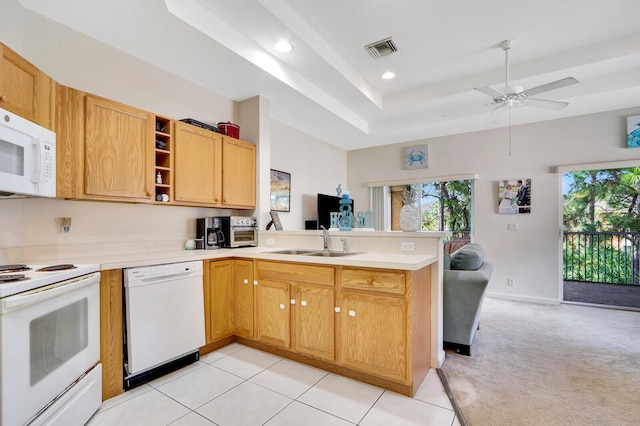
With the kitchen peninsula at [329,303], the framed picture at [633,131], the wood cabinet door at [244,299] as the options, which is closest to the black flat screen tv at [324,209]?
the kitchen peninsula at [329,303]

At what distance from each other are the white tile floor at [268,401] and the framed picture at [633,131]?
14.6 ft

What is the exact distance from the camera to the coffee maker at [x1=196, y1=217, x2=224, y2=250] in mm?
3123

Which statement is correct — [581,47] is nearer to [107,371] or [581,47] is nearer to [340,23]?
[340,23]

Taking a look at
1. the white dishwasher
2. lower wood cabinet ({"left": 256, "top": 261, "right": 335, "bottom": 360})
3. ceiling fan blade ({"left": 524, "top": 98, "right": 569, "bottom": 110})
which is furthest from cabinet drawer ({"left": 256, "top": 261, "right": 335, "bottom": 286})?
ceiling fan blade ({"left": 524, "top": 98, "right": 569, "bottom": 110})

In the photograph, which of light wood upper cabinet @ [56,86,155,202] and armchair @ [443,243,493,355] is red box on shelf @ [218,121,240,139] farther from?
armchair @ [443,243,493,355]

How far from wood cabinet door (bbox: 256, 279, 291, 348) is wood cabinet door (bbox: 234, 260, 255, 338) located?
0.09 m

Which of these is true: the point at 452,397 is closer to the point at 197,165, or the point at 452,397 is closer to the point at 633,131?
the point at 197,165

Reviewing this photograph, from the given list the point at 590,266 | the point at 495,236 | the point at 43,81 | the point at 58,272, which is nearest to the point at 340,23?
the point at 43,81

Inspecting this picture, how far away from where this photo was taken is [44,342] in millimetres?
1490

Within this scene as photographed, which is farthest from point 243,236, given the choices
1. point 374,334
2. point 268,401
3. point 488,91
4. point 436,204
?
point 436,204

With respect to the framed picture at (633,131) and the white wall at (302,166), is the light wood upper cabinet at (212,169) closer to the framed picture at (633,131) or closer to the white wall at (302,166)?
the white wall at (302,166)

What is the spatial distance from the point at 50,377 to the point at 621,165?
6.37 meters

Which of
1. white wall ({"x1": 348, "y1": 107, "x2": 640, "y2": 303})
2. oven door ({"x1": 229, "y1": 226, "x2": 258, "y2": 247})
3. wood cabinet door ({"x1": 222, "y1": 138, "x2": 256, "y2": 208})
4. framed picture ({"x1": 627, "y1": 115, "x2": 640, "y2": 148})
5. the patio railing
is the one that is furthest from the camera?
the patio railing

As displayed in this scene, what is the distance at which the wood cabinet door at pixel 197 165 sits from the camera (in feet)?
9.36
